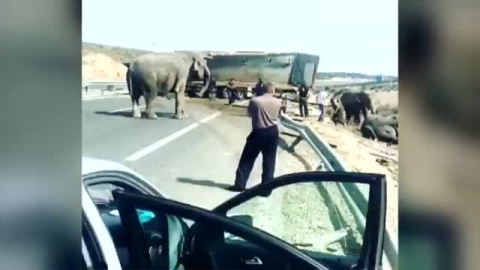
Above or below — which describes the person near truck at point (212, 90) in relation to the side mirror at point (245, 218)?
above

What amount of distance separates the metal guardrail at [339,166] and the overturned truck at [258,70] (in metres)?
0.10

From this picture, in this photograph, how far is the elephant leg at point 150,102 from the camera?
1.96 metres

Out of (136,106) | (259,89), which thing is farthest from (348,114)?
(136,106)

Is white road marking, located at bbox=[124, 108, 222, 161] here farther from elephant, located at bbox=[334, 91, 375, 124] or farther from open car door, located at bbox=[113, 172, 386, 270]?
elephant, located at bbox=[334, 91, 375, 124]

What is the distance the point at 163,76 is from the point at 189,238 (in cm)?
43

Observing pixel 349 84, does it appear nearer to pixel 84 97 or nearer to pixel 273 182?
pixel 273 182

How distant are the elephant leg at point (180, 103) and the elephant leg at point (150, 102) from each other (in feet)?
0.19

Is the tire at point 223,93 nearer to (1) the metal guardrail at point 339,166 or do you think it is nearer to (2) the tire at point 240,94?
(2) the tire at point 240,94

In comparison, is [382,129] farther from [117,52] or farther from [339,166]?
[117,52]

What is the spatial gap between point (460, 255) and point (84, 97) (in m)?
1.06

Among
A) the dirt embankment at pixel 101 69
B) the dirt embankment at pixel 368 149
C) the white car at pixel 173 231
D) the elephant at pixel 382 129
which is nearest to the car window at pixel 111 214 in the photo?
the white car at pixel 173 231

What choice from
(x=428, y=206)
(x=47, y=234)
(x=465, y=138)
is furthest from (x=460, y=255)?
(x=47, y=234)

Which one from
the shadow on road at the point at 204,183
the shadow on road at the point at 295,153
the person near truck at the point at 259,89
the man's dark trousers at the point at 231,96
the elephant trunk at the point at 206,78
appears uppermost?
the elephant trunk at the point at 206,78

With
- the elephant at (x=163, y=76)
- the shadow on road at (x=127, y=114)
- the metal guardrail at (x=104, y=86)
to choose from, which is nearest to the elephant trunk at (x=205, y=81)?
the elephant at (x=163, y=76)
